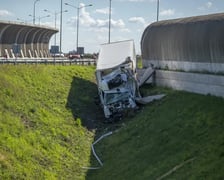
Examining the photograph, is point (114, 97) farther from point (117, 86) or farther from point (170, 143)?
point (170, 143)

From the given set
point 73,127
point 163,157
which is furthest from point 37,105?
point 163,157

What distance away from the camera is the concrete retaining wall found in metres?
24.4

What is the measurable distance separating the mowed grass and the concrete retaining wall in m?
4.93

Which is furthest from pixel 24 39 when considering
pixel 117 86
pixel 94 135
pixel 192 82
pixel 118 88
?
pixel 192 82

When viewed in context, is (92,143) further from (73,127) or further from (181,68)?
(181,68)

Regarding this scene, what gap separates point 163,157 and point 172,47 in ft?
47.8

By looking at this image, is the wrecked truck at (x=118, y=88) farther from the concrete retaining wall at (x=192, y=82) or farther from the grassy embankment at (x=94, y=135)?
the concrete retaining wall at (x=192, y=82)

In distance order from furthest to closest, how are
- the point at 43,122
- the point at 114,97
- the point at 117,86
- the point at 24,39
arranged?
1. the point at 24,39
2. the point at 117,86
3. the point at 114,97
4. the point at 43,122

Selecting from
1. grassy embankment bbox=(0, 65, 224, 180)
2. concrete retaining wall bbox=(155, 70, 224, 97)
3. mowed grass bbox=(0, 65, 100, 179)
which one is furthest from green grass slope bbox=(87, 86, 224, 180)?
mowed grass bbox=(0, 65, 100, 179)

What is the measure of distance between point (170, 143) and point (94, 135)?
774cm

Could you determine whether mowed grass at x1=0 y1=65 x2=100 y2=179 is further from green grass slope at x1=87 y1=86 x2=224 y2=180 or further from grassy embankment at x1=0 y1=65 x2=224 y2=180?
green grass slope at x1=87 y1=86 x2=224 y2=180

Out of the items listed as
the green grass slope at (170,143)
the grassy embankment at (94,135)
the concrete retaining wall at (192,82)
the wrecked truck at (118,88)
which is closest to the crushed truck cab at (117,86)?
the wrecked truck at (118,88)

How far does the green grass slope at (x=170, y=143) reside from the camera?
53.6ft

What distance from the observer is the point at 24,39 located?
2768 inches
